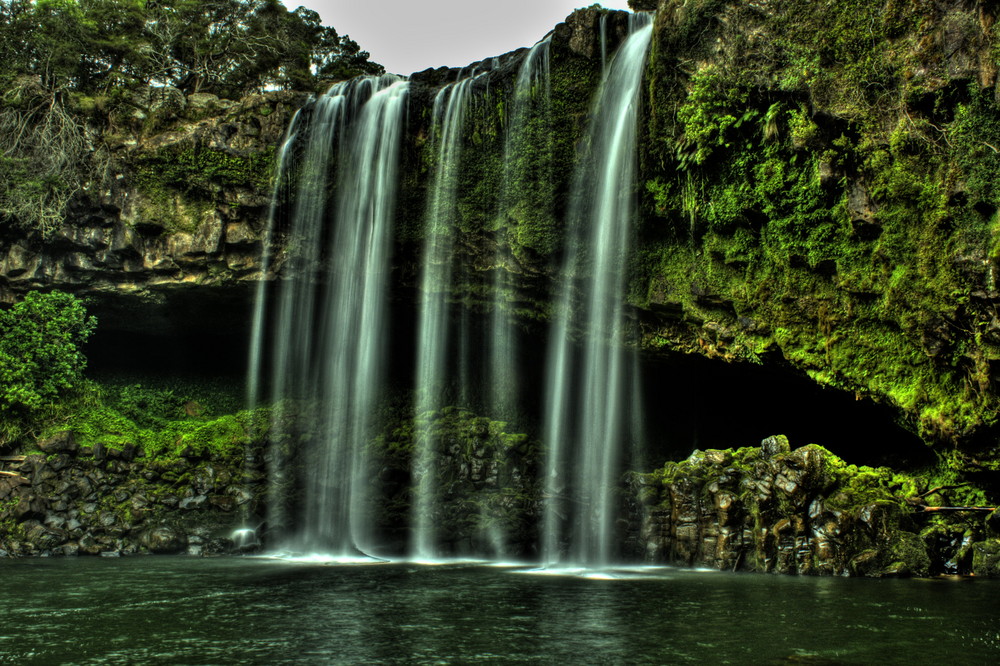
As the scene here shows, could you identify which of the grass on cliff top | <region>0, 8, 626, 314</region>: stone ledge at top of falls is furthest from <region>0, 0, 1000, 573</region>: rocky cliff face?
the grass on cliff top

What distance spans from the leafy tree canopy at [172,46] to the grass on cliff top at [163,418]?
25.7 ft

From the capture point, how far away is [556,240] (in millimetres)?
14656

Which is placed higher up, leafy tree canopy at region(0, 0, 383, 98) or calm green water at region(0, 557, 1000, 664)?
leafy tree canopy at region(0, 0, 383, 98)

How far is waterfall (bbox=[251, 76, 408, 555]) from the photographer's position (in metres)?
16.8

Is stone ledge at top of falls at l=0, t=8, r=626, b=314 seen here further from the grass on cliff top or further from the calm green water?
the calm green water

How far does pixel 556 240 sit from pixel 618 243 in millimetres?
1351

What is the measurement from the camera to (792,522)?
434 inches

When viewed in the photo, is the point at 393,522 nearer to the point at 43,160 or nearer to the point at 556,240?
the point at 556,240

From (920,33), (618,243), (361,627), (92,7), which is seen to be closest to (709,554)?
(618,243)

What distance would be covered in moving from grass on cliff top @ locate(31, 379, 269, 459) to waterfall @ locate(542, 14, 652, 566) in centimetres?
818

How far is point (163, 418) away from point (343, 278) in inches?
275

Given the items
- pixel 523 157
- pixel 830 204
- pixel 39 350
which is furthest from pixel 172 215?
pixel 830 204

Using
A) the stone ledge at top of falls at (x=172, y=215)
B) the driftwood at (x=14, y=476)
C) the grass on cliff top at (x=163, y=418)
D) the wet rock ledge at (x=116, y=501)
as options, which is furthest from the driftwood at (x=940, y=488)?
the driftwood at (x=14, y=476)

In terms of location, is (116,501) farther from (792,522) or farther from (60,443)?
(792,522)
